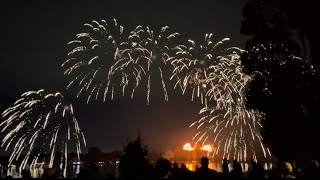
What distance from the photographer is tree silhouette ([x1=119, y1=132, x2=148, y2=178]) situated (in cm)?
1499

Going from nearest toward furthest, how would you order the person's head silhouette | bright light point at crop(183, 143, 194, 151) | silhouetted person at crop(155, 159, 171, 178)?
1. silhouetted person at crop(155, 159, 171, 178)
2. the person's head silhouette
3. bright light point at crop(183, 143, 194, 151)

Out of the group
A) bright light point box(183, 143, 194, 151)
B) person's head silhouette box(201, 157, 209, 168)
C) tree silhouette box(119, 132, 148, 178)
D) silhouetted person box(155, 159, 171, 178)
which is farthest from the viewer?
bright light point box(183, 143, 194, 151)

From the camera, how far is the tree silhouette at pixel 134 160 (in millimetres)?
14986

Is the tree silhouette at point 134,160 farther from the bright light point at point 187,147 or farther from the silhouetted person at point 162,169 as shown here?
the bright light point at point 187,147

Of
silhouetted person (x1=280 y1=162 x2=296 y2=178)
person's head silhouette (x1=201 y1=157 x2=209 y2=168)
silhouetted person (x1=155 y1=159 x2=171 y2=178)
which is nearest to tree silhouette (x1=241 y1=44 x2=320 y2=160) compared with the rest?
silhouetted person (x1=280 y1=162 x2=296 y2=178)

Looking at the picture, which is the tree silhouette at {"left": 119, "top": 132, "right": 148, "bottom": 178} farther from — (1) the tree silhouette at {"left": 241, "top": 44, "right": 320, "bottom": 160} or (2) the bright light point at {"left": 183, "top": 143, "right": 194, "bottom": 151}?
(2) the bright light point at {"left": 183, "top": 143, "right": 194, "bottom": 151}

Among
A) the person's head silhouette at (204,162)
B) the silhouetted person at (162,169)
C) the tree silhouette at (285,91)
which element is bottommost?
the silhouetted person at (162,169)

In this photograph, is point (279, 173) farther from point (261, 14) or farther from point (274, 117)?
point (274, 117)

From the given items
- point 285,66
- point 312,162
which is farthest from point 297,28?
point 312,162

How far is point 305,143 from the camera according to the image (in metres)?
33.7

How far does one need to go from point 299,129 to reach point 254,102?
4878mm

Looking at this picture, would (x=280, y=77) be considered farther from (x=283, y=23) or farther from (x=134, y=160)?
(x=134, y=160)

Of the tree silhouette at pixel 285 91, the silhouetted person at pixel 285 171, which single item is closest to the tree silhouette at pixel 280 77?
the tree silhouette at pixel 285 91

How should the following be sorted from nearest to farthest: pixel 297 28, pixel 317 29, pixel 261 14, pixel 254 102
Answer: pixel 317 29
pixel 297 28
pixel 261 14
pixel 254 102
